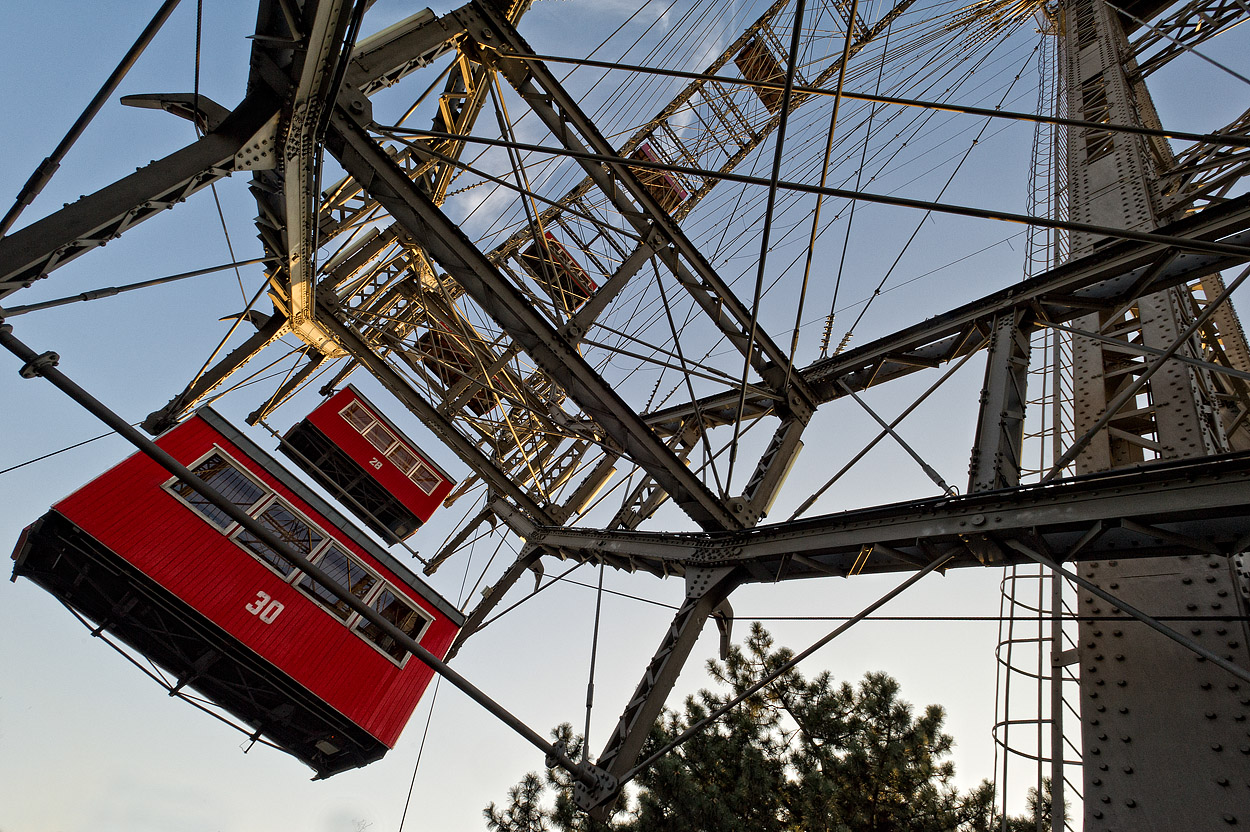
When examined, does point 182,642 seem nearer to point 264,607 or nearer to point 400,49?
point 264,607

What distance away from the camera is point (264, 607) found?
13.6 m

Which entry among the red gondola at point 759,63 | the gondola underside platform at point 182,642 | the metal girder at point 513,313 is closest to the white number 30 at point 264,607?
the gondola underside platform at point 182,642

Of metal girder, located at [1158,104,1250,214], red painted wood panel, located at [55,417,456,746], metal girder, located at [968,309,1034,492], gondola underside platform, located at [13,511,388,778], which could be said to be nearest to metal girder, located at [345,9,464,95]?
metal girder, located at [968,309,1034,492]

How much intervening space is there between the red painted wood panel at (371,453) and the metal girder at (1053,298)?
1389 cm

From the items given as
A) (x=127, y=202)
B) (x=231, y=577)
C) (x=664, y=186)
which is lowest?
(x=231, y=577)

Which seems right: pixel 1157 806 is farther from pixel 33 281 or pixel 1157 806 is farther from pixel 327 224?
pixel 327 224

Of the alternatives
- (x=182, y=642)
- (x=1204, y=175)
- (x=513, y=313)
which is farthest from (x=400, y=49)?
(x=182, y=642)

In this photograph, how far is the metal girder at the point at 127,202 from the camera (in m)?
3.95

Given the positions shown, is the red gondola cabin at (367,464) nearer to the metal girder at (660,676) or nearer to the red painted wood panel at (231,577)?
the red painted wood panel at (231,577)

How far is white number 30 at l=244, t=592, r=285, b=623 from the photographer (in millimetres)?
13469

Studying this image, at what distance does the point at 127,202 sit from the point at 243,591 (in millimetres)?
11419

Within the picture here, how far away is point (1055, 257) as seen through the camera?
31.4 feet

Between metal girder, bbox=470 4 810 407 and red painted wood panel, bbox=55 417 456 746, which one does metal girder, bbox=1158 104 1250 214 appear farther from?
red painted wood panel, bbox=55 417 456 746

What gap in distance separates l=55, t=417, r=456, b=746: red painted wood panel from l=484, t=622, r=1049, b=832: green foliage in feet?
15.9
